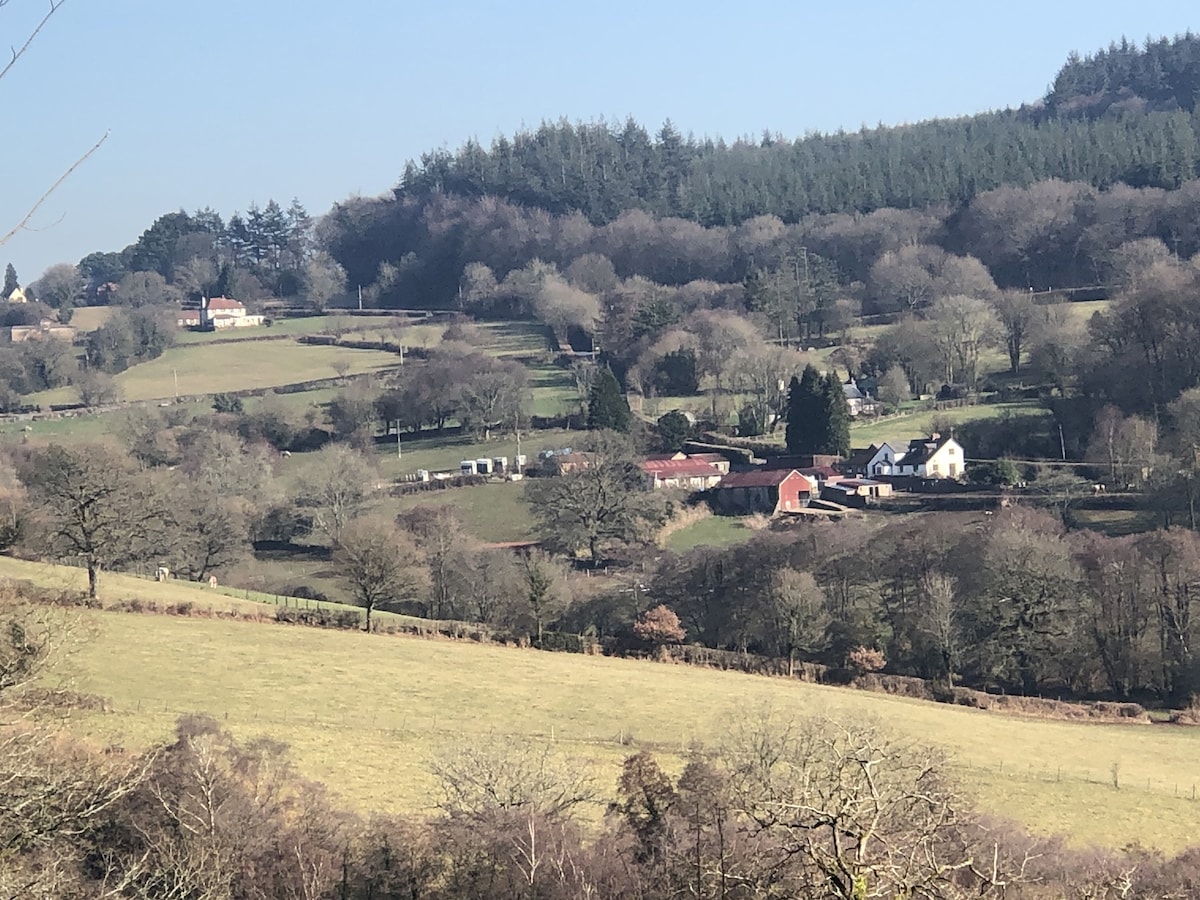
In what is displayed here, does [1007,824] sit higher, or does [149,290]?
[149,290]

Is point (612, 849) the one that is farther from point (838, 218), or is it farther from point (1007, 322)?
point (838, 218)

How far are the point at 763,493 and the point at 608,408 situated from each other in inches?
525

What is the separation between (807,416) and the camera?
217 ft

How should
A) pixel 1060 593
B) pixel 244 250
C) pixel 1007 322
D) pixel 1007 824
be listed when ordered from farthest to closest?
pixel 244 250, pixel 1007 322, pixel 1060 593, pixel 1007 824

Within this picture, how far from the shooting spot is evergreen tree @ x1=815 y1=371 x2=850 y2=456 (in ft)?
213

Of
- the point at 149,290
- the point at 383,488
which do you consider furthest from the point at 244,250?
the point at 383,488

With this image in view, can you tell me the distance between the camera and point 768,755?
20.7 metres

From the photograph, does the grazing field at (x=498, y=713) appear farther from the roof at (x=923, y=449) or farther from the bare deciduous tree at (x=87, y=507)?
the roof at (x=923, y=449)

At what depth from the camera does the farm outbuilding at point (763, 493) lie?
5962 centimetres

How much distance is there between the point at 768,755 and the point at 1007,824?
3.49m

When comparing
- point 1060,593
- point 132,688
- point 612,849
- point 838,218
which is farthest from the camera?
point 838,218

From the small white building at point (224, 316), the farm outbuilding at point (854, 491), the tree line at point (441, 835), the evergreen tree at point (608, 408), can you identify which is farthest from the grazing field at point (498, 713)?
the small white building at point (224, 316)

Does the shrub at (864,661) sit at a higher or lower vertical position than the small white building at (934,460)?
lower

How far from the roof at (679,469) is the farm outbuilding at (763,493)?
180 centimetres
